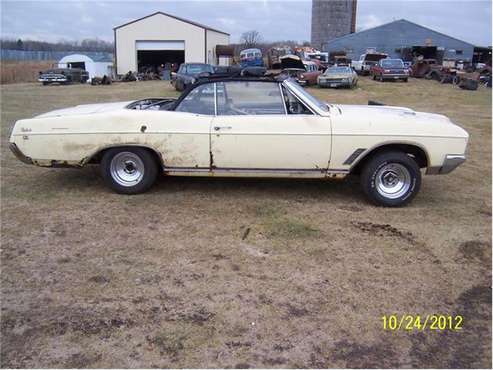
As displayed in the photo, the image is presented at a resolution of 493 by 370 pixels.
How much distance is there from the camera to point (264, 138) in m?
5.44

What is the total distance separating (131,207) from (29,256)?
1.43 metres

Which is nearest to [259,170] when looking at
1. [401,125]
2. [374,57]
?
[401,125]

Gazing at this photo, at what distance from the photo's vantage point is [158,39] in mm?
40406

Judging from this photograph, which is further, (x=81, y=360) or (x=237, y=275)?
(x=237, y=275)

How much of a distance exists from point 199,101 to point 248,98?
22.9 inches

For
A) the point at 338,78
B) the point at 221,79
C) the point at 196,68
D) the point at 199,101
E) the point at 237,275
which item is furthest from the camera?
the point at 338,78

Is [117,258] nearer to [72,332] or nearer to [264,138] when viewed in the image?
[72,332]

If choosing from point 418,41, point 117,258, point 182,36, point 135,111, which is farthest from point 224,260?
point 418,41

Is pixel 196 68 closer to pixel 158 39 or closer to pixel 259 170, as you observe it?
pixel 158 39

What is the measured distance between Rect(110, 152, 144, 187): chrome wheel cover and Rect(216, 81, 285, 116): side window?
1153 millimetres

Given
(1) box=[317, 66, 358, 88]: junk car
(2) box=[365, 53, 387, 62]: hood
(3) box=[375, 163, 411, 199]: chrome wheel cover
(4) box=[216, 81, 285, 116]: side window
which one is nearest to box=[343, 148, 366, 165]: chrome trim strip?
(3) box=[375, 163, 411, 199]: chrome wheel cover

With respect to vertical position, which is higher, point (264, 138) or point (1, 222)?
point (264, 138)

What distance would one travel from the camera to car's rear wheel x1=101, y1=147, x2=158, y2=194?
566 centimetres

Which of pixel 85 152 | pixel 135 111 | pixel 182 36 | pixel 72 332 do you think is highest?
pixel 182 36
